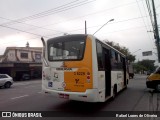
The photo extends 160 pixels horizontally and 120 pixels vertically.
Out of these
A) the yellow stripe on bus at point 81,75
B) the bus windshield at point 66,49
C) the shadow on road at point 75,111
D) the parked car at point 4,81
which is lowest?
the shadow on road at point 75,111

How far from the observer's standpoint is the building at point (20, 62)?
43781 millimetres

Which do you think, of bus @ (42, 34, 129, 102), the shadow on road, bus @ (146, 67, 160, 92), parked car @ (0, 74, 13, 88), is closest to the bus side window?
bus @ (42, 34, 129, 102)

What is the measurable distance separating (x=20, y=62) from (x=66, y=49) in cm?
3694

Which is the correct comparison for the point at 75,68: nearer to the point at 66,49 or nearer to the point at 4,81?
the point at 66,49

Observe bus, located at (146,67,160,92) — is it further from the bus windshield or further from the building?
the building

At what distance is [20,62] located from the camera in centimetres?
4434

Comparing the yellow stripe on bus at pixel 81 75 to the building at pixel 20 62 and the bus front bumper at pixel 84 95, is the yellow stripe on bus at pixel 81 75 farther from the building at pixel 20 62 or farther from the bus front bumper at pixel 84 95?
the building at pixel 20 62

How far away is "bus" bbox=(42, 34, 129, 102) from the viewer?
27.6 ft

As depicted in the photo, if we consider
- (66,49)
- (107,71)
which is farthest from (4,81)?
(66,49)

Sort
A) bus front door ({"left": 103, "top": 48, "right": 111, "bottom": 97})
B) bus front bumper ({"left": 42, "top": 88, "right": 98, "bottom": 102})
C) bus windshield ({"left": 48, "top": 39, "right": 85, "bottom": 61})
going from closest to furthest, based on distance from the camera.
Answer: bus front bumper ({"left": 42, "top": 88, "right": 98, "bottom": 102}), bus windshield ({"left": 48, "top": 39, "right": 85, "bottom": 61}), bus front door ({"left": 103, "top": 48, "right": 111, "bottom": 97})

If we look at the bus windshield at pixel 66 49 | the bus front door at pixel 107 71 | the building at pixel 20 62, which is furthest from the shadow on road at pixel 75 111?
the building at pixel 20 62

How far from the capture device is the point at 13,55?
46.4 meters

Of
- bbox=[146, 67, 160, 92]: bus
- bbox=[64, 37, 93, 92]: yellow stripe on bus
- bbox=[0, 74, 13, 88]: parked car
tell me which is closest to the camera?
bbox=[64, 37, 93, 92]: yellow stripe on bus

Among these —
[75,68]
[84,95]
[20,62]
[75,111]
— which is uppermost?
[20,62]
